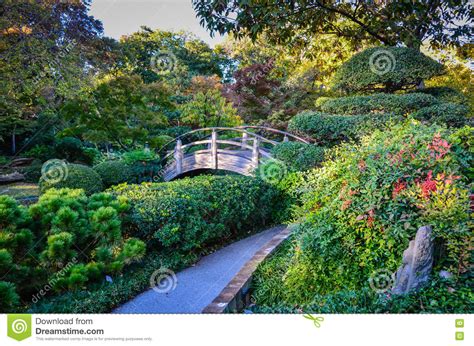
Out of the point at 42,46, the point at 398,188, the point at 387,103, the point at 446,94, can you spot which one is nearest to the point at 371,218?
the point at 398,188

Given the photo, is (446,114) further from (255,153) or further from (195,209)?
(195,209)

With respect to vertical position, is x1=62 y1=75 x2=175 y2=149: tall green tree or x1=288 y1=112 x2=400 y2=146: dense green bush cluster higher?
x1=62 y1=75 x2=175 y2=149: tall green tree

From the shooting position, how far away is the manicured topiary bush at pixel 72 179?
5262 mm

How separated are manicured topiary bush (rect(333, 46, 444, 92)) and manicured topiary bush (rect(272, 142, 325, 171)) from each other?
1.74 meters

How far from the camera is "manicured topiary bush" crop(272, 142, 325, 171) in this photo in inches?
199

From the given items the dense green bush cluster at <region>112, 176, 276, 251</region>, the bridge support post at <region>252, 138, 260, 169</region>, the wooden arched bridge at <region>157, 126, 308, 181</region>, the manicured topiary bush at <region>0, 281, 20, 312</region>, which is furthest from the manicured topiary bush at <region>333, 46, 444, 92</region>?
the manicured topiary bush at <region>0, 281, 20, 312</region>

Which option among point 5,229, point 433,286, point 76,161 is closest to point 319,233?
point 433,286

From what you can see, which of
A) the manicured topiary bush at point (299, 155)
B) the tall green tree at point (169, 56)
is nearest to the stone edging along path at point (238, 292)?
the manicured topiary bush at point (299, 155)

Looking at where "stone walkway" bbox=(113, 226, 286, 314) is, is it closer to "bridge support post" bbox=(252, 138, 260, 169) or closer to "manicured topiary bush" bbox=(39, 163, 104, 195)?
"bridge support post" bbox=(252, 138, 260, 169)

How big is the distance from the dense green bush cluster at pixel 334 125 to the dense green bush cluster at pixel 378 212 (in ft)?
8.76

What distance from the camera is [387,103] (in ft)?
18.1

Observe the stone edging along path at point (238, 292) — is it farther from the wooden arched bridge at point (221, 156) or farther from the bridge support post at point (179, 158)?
the bridge support post at point (179, 158)

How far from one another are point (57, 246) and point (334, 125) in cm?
454

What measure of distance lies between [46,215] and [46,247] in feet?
0.87
